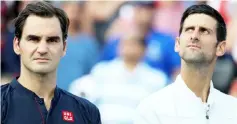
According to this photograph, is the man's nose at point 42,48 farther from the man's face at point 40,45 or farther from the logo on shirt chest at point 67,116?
the logo on shirt chest at point 67,116

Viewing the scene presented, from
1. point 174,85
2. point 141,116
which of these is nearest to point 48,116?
point 141,116

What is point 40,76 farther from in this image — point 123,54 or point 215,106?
point 123,54

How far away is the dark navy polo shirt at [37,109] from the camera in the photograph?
4090mm

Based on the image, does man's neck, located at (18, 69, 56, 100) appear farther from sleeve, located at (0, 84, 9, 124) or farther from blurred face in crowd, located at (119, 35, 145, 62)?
blurred face in crowd, located at (119, 35, 145, 62)

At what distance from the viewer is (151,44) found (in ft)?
22.5

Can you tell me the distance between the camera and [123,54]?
6891 mm

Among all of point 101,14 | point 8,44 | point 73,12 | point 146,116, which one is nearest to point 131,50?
point 101,14

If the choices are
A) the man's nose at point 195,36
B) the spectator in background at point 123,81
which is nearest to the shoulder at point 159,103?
the man's nose at point 195,36

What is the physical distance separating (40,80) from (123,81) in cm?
267

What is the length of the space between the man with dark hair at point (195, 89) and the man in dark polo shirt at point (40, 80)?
42cm

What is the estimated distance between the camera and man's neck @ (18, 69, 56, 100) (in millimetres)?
4168

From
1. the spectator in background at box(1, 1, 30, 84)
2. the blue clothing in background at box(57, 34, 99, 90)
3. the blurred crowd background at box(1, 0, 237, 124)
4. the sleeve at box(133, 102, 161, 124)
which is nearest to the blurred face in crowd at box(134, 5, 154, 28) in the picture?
the blurred crowd background at box(1, 0, 237, 124)

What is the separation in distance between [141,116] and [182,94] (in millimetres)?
349

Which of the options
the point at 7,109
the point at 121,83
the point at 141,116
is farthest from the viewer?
the point at 121,83
